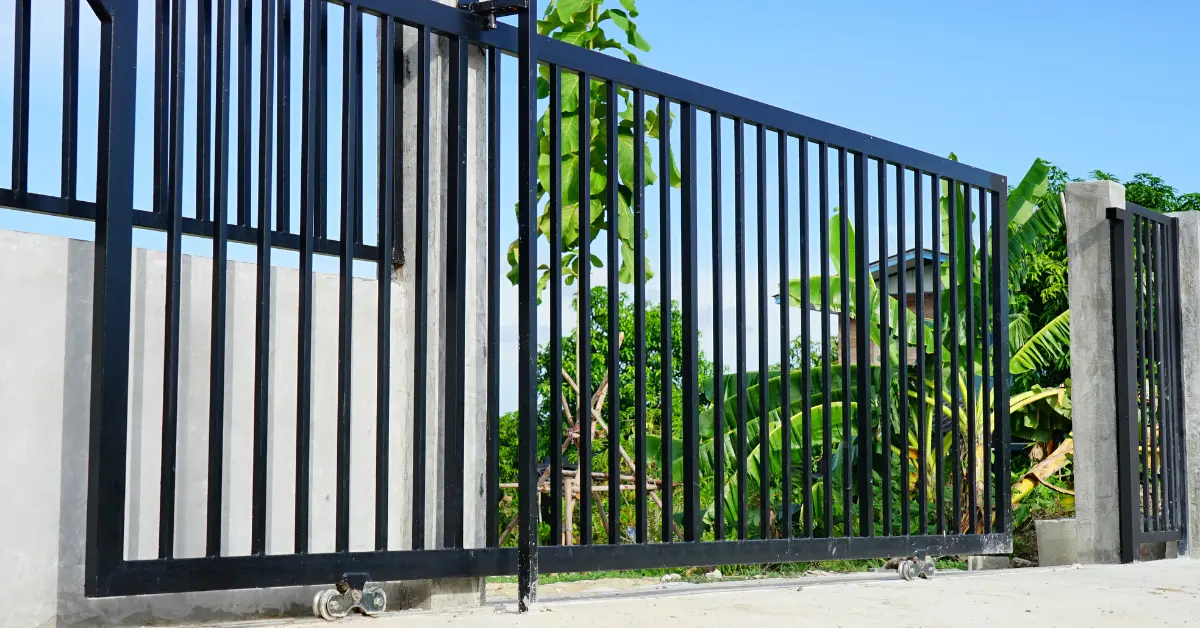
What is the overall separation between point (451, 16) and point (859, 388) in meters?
2.36

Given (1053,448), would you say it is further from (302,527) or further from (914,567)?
(302,527)

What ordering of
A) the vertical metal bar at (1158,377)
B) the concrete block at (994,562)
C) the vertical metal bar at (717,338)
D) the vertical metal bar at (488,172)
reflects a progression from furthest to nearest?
1. the concrete block at (994,562)
2. the vertical metal bar at (1158,377)
3. the vertical metal bar at (717,338)
4. the vertical metal bar at (488,172)

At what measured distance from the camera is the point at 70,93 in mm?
2898

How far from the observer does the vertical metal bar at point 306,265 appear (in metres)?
2.83

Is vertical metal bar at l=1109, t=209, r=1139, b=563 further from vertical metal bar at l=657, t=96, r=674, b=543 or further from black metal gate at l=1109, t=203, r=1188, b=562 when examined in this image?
vertical metal bar at l=657, t=96, r=674, b=543

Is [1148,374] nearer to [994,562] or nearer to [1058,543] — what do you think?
[1058,543]

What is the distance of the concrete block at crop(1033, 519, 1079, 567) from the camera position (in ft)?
19.9

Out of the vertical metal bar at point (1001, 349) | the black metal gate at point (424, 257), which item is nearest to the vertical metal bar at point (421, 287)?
the black metal gate at point (424, 257)

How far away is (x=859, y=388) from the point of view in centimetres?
458

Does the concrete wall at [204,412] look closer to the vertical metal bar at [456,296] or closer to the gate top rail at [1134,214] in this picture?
the vertical metal bar at [456,296]

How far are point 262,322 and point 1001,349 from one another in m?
3.70

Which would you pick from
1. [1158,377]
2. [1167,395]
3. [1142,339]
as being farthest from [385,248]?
[1167,395]

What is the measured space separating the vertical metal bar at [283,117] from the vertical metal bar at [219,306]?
6.3 inches

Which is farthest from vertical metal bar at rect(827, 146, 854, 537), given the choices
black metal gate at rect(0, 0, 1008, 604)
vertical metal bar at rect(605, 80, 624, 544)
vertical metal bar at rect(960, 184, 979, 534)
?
vertical metal bar at rect(605, 80, 624, 544)
